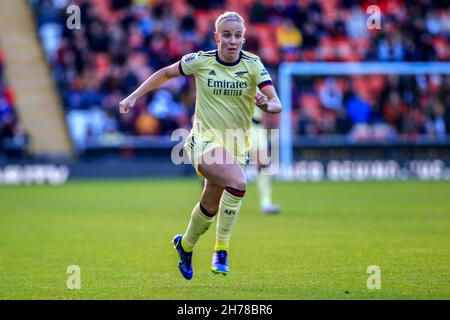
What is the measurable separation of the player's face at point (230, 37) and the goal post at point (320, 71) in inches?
673

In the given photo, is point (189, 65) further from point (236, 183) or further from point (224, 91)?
point (236, 183)

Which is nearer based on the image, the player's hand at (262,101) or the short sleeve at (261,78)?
the player's hand at (262,101)

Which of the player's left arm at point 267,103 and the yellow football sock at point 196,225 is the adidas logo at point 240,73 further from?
the yellow football sock at point 196,225

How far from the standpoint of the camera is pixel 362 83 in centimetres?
2767

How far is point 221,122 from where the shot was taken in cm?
875

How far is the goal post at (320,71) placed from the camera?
84.7ft

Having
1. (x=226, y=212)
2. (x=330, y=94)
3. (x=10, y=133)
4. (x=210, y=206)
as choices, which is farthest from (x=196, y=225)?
(x=330, y=94)

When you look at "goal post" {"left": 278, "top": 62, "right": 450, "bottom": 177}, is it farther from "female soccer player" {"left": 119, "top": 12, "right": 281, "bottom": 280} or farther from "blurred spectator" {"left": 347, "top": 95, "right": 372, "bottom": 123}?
"female soccer player" {"left": 119, "top": 12, "right": 281, "bottom": 280}

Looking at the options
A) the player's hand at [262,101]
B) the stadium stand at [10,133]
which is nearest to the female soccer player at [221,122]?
the player's hand at [262,101]

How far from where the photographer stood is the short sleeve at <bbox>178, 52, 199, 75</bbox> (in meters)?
8.80

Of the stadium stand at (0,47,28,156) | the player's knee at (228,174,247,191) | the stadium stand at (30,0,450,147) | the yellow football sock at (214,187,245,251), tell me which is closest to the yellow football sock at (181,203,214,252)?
the yellow football sock at (214,187,245,251)

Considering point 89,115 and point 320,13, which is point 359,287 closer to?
point 89,115

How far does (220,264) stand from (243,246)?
9.99 feet
